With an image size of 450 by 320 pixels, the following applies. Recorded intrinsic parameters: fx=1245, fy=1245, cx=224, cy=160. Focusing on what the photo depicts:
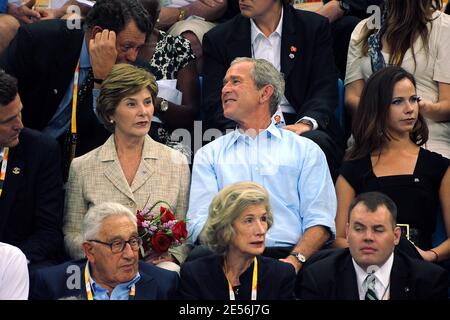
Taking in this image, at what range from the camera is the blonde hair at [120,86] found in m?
6.54

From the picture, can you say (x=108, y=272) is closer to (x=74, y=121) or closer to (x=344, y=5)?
(x=74, y=121)

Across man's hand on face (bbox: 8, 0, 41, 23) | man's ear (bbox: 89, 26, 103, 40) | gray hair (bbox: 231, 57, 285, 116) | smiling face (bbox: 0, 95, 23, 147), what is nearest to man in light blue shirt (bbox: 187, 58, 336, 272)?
gray hair (bbox: 231, 57, 285, 116)

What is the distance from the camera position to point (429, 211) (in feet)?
21.4

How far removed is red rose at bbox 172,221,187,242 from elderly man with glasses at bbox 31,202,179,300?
0.29 m

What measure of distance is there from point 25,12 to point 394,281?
3042mm

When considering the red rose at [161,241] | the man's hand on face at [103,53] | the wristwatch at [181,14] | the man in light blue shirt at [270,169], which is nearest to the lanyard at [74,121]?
the man's hand on face at [103,53]

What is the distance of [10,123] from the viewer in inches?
247

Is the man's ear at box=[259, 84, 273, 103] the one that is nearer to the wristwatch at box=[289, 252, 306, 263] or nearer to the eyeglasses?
the wristwatch at box=[289, 252, 306, 263]

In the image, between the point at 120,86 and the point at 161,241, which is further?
the point at 120,86

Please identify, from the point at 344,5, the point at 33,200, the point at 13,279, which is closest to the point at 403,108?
the point at 344,5

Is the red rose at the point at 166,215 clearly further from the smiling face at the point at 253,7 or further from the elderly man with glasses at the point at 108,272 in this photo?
the smiling face at the point at 253,7

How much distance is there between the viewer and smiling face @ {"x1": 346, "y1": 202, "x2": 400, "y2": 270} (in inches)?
227

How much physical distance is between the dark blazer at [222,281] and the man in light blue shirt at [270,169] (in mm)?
368

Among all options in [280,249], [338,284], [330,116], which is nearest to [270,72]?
[330,116]
